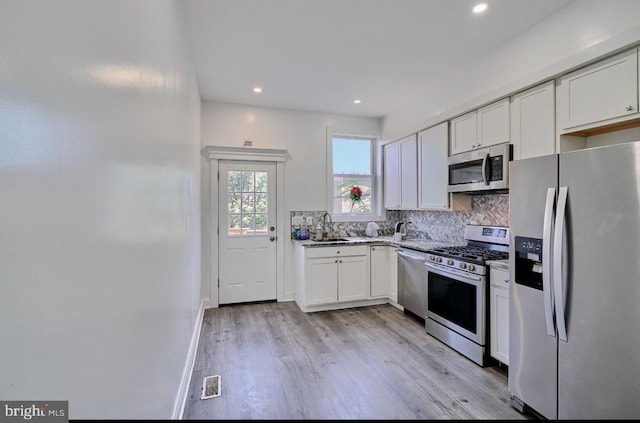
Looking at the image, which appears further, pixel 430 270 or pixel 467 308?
pixel 430 270

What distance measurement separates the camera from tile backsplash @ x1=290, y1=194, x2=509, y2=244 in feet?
10.3

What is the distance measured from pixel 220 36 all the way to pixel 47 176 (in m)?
2.58

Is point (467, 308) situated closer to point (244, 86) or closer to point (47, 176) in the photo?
Answer: point (47, 176)

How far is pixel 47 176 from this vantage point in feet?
1.80

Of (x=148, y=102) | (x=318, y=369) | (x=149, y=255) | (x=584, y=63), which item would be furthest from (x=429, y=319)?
(x=148, y=102)

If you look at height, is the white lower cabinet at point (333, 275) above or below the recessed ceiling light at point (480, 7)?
below

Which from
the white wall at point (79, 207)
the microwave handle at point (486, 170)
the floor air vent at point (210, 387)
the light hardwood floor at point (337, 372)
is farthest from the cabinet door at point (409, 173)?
the white wall at point (79, 207)

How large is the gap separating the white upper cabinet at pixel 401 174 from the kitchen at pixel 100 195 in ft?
6.31

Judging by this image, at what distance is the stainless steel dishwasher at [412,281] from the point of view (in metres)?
3.35

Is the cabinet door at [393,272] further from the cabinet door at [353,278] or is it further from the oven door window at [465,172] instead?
the oven door window at [465,172]

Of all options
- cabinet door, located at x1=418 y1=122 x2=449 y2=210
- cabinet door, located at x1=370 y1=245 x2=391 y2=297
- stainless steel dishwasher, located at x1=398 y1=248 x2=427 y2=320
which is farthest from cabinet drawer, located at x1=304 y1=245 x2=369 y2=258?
cabinet door, located at x1=418 y1=122 x2=449 y2=210

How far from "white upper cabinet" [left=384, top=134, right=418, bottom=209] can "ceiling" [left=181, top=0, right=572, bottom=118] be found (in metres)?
0.75

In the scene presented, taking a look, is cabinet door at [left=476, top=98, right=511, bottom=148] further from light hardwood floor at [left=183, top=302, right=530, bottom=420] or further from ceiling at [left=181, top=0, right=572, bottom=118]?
light hardwood floor at [left=183, top=302, right=530, bottom=420]

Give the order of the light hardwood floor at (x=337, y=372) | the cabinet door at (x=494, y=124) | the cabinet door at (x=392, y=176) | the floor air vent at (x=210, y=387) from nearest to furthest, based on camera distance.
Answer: the light hardwood floor at (x=337, y=372), the floor air vent at (x=210, y=387), the cabinet door at (x=494, y=124), the cabinet door at (x=392, y=176)
